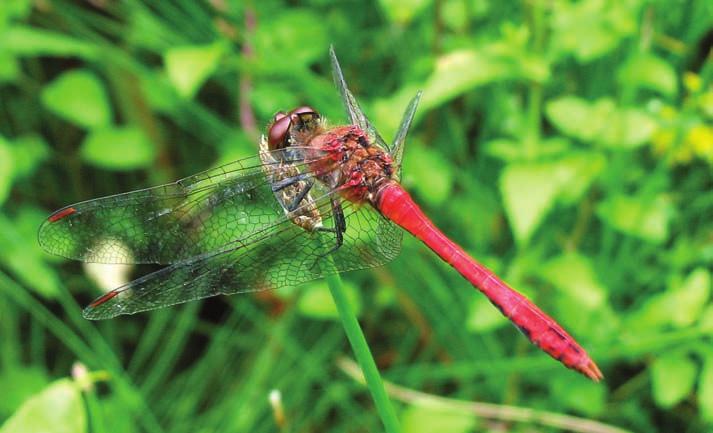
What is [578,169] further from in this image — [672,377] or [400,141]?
[400,141]

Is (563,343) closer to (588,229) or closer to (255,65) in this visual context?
(588,229)

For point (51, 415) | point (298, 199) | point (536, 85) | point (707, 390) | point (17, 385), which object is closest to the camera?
point (51, 415)

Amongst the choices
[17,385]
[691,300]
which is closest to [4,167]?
[17,385]

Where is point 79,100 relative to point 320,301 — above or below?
above

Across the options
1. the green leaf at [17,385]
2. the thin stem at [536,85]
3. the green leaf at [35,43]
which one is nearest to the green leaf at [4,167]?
the green leaf at [35,43]

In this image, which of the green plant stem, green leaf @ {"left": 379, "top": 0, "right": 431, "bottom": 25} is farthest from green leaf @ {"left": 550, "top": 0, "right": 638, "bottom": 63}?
the green plant stem

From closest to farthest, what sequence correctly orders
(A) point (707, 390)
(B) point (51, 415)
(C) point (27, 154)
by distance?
(B) point (51, 415) < (A) point (707, 390) < (C) point (27, 154)

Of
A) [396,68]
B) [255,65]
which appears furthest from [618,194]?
[255,65]
